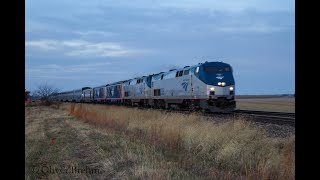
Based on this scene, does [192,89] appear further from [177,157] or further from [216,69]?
[177,157]

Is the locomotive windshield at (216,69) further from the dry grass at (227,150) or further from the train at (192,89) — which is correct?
the dry grass at (227,150)

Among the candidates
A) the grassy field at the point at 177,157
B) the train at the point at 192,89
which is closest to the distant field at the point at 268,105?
the train at the point at 192,89

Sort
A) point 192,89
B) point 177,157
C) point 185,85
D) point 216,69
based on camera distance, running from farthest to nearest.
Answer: point 185,85, point 192,89, point 216,69, point 177,157

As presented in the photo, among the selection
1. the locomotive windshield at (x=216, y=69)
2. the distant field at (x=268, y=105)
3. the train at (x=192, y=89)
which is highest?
the locomotive windshield at (x=216, y=69)

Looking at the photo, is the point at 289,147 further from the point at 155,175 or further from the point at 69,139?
the point at 69,139

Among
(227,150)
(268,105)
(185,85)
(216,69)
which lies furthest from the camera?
(268,105)

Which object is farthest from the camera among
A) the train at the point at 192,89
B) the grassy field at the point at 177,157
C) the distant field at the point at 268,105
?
the distant field at the point at 268,105

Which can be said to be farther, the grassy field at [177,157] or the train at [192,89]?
the train at [192,89]

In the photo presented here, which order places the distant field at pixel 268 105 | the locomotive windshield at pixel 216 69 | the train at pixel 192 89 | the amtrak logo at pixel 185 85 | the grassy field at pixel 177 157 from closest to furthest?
the grassy field at pixel 177 157
the train at pixel 192 89
the locomotive windshield at pixel 216 69
the amtrak logo at pixel 185 85
the distant field at pixel 268 105

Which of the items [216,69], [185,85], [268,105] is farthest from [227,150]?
[268,105]

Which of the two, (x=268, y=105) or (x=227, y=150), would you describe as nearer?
(x=227, y=150)

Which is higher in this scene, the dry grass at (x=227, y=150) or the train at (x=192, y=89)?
the train at (x=192, y=89)
